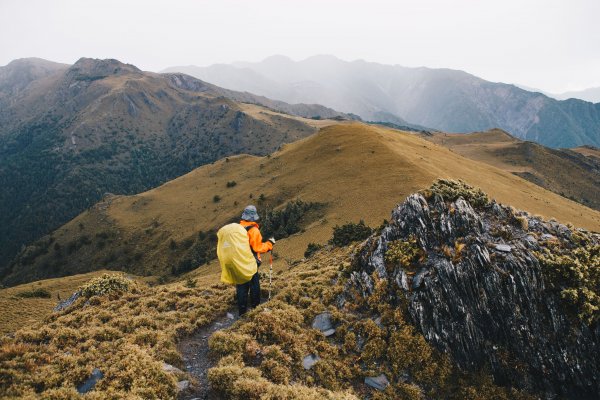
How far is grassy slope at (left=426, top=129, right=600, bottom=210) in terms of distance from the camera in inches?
5492

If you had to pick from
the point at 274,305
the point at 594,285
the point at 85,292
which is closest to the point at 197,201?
the point at 85,292

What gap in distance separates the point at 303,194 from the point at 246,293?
49.9 meters

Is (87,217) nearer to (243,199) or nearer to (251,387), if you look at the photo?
(243,199)

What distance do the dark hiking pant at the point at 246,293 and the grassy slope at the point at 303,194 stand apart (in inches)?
937

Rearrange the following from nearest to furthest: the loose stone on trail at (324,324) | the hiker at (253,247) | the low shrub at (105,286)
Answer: the hiker at (253,247), the loose stone on trail at (324,324), the low shrub at (105,286)

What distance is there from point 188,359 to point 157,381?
2421 millimetres

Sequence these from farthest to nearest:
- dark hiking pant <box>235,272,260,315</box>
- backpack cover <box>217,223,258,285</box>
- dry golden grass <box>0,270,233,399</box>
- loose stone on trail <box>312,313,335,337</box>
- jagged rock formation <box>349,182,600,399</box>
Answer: dark hiking pant <box>235,272,260,315</box> < loose stone on trail <box>312,313,335,337</box> < backpack cover <box>217,223,258,285</box> < jagged rock formation <box>349,182,600,399</box> < dry golden grass <box>0,270,233,399</box>

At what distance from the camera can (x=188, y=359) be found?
11672 millimetres

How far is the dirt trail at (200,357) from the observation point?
9477 mm

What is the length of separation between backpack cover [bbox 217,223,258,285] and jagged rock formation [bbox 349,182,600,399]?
565 cm

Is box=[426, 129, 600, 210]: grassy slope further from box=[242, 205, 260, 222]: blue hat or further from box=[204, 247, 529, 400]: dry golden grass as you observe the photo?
box=[242, 205, 260, 222]: blue hat

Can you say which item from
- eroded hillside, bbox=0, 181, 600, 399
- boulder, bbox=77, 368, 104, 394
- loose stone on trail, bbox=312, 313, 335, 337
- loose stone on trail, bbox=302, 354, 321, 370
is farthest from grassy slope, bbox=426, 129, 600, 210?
boulder, bbox=77, 368, 104, 394

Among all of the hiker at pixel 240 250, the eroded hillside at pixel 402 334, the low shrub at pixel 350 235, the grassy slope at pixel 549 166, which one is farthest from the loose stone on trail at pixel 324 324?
the grassy slope at pixel 549 166

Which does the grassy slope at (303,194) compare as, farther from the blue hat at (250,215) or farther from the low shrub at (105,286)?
the blue hat at (250,215)
